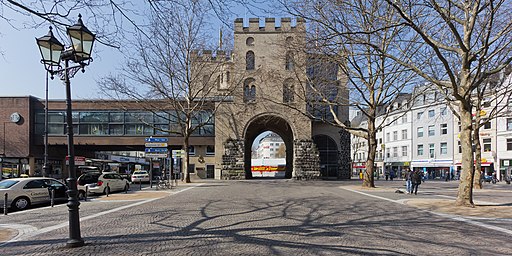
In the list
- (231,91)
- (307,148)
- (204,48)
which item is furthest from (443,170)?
(204,48)

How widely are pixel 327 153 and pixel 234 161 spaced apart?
12.0 meters

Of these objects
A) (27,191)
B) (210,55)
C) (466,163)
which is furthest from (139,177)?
(466,163)

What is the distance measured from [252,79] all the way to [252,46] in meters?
4.04

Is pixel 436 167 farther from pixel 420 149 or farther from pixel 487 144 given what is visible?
pixel 487 144

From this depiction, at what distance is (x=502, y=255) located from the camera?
7156mm

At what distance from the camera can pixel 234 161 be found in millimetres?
43125

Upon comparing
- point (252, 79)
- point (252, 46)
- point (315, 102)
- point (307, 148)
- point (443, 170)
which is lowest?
point (443, 170)

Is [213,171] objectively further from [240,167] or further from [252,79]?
[252,79]

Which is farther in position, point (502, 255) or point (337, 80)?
point (337, 80)

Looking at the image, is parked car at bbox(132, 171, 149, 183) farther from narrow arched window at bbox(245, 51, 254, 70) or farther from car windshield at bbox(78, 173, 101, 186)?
narrow arched window at bbox(245, 51, 254, 70)

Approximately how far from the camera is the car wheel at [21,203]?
15891mm

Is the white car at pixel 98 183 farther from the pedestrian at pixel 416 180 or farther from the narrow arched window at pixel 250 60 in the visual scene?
the narrow arched window at pixel 250 60

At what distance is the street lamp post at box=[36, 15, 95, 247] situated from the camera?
301 inches

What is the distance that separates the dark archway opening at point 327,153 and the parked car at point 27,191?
111 feet
